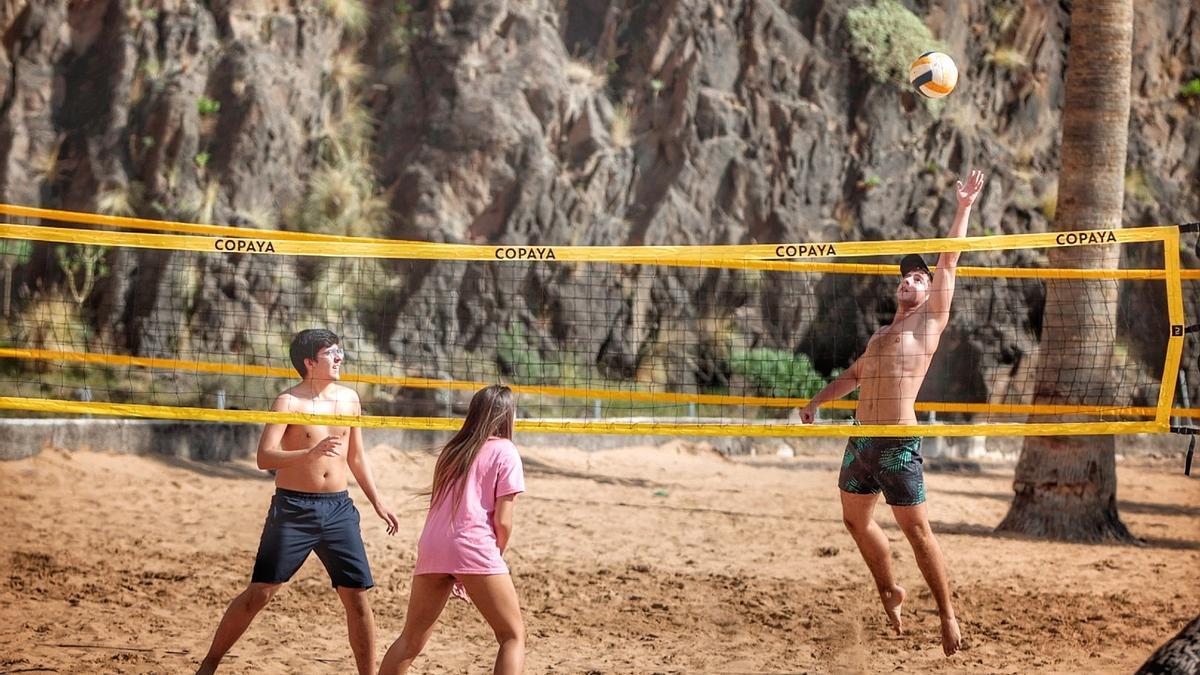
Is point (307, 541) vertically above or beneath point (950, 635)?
above

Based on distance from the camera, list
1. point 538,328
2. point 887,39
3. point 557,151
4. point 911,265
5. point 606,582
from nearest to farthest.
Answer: point 911,265, point 606,582, point 538,328, point 557,151, point 887,39

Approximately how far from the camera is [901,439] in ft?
17.6

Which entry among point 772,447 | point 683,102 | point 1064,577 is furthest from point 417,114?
point 1064,577

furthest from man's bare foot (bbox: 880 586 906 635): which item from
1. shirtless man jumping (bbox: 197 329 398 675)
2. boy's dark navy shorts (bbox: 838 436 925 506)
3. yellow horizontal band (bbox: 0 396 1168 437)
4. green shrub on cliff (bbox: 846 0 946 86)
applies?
green shrub on cliff (bbox: 846 0 946 86)

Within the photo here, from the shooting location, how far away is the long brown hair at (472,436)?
4.28 metres

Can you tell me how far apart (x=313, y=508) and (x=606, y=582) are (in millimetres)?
3392

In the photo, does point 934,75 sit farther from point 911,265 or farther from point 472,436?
point 472,436

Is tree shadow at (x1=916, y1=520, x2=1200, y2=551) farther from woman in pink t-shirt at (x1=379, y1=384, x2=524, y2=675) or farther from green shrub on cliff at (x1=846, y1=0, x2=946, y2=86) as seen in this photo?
green shrub on cliff at (x1=846, y1=0, x2=946, y2=86)

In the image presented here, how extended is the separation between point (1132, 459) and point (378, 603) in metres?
14.4

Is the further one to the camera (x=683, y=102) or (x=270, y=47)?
(x=683, y=102)

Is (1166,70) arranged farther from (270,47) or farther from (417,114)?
(270,47)

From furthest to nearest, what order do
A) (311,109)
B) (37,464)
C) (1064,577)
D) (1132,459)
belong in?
(311,109)
(1132,459)
(37,464)
(1064,577)

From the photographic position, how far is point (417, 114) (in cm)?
1988

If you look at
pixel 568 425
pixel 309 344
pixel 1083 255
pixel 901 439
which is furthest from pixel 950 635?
pixel 1083 255
